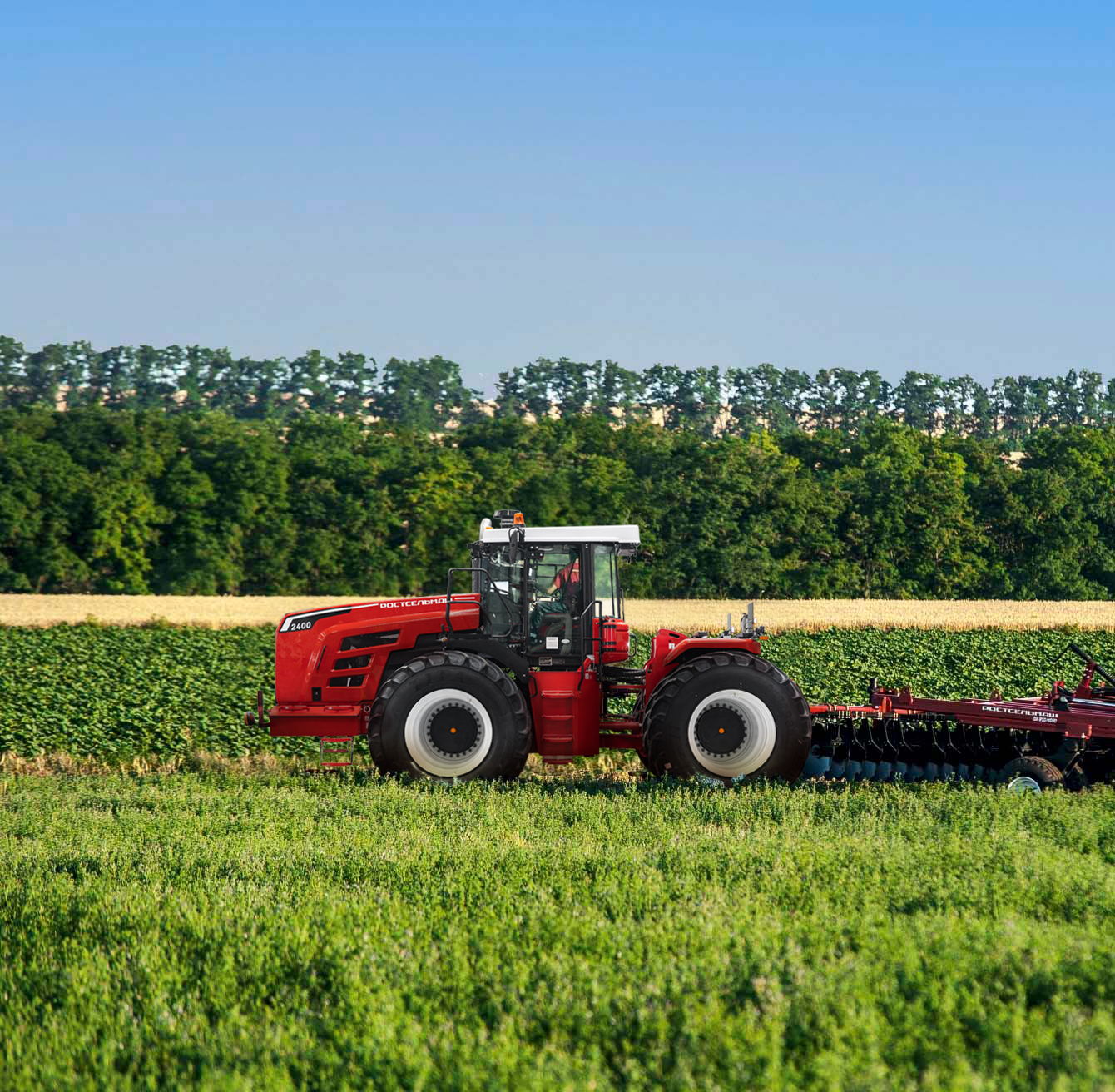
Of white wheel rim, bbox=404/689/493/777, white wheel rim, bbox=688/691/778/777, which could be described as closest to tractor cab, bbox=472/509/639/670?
white wheel rim, bbox=404/689/493/777

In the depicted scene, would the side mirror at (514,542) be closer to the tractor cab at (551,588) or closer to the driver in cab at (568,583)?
the tractor cab at (551,588)

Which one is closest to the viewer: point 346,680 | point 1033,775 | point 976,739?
point 1033,775

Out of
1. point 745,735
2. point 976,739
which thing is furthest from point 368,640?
point 976,739

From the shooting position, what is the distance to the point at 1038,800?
10.3m

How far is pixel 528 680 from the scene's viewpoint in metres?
12.5

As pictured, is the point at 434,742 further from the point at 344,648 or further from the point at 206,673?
the point at 206,673

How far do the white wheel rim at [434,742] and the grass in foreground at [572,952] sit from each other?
2095 millimetres

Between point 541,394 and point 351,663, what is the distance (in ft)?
412

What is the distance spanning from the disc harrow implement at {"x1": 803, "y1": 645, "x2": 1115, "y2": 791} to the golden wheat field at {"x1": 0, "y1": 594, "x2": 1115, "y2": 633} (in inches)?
679

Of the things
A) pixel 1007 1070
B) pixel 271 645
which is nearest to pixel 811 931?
pixel 1007 1070

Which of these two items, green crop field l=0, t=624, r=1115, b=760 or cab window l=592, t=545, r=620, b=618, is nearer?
cab window l=592, t=545, r=620, b=618

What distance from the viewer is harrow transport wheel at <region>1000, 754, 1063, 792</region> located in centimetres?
1155

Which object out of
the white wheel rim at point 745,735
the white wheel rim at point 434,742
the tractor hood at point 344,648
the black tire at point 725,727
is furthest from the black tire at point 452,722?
the white wheel rim at point 745,735

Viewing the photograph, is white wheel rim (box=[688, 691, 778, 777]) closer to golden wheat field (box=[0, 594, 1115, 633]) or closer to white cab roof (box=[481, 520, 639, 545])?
white cab roof (box=[481, 520, 639, 545])
